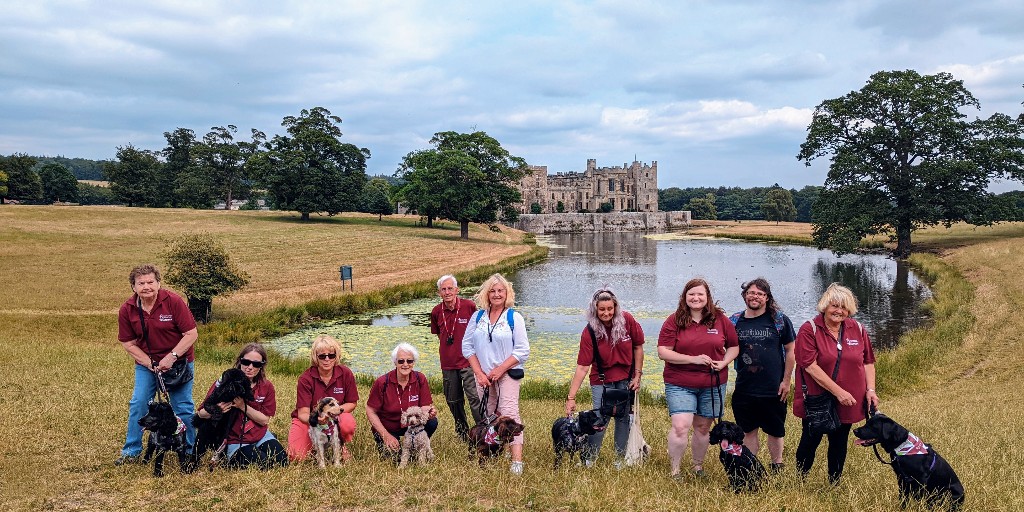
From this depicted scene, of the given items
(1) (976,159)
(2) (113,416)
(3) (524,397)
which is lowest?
(3) (524,397)

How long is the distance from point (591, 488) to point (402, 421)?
2.19m

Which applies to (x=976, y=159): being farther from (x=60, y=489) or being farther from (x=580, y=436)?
(x=60, y=489)

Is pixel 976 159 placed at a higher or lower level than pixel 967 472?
higher

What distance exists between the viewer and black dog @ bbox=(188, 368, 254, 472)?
20.5 feet

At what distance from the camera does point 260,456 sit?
6430 mm

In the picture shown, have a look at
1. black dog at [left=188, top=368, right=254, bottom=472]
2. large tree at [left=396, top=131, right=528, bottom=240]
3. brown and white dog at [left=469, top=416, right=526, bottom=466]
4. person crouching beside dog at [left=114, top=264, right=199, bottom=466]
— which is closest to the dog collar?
brown and white dog at [left=469, top=416, right=526, bottom=466]

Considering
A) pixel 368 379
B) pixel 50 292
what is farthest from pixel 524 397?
pixel 50 292

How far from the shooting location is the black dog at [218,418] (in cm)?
624

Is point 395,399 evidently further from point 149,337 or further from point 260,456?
point 149,337

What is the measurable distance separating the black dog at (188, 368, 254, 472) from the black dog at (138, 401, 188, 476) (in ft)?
0.51

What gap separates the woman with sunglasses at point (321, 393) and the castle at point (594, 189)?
114 metres

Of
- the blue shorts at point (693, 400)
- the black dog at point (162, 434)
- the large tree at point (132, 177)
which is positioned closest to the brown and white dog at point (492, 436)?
the blue shorts at point (693, 400)

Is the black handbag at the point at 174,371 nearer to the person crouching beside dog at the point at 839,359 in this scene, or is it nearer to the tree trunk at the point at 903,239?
the person crouching beside dog at the point at 839,359

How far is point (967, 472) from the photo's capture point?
5.90 metres
